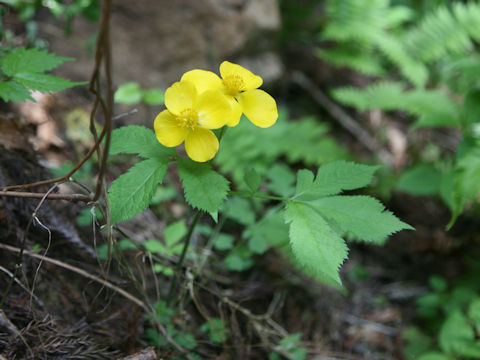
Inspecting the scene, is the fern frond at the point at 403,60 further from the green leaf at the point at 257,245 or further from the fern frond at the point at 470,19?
the green leaf at the point at 257,245

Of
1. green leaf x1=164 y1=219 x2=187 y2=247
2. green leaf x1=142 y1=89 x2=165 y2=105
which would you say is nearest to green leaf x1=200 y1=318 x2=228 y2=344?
green leaf x1=164 y1=219 x2=187 y2=247

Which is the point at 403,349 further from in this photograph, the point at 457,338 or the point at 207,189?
the point at 207,189

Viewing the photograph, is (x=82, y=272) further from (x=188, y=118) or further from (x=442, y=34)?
(x=442, y=34)

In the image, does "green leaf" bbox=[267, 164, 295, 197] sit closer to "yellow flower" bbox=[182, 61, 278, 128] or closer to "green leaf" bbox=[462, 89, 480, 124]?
"yellow flower" bbox=[182, 61, 278, 128]

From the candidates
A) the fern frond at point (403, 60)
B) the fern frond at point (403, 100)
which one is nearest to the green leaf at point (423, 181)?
the fern frond at point (403, 100)

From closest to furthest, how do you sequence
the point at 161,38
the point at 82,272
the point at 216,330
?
the point at 82,272, the point at 216,330, the point at 161,38

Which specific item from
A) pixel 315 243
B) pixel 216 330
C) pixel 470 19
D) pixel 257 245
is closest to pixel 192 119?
pixel 315 243

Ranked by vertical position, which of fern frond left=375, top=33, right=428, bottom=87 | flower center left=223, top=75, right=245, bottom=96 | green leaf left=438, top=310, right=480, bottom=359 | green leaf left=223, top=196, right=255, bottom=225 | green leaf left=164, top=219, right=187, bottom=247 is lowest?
green leaf left=438, top=310, right=480, bottom=359
